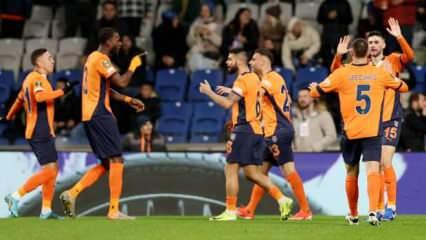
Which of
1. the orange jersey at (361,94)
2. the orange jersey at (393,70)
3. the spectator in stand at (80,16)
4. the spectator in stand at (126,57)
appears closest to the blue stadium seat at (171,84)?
the spectator in stand at (126,57)

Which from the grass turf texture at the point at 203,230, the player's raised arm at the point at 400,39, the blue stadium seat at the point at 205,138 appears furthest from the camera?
the blue stadium seat at the point at 205,138

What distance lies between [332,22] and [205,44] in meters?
2.50

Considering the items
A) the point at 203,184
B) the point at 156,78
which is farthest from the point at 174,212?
the point at 156,78

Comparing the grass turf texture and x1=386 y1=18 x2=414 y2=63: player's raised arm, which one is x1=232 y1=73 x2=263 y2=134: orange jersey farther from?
x1=386 y1=18 x2=414 y2=63: player's raised arm

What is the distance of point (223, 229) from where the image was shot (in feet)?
45.2

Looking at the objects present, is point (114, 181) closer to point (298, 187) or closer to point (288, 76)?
point (298, 187)

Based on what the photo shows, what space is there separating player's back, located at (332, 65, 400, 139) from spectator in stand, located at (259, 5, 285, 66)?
9656 millimetres

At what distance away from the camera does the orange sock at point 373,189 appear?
1385 centimetres

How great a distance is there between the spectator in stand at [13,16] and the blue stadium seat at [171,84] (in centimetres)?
395

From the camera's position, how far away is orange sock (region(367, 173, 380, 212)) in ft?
45.4

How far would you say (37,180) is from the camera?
16469 millimetres

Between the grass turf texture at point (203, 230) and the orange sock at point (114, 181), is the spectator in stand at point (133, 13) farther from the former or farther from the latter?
the grass turf texture at point (203, 230)

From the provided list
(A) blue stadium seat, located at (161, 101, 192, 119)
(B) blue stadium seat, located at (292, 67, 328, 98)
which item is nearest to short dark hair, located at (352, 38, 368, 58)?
(B) blue stadium seat, located at (292, 67, 328, 98)

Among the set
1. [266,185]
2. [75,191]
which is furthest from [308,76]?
[75,191]
